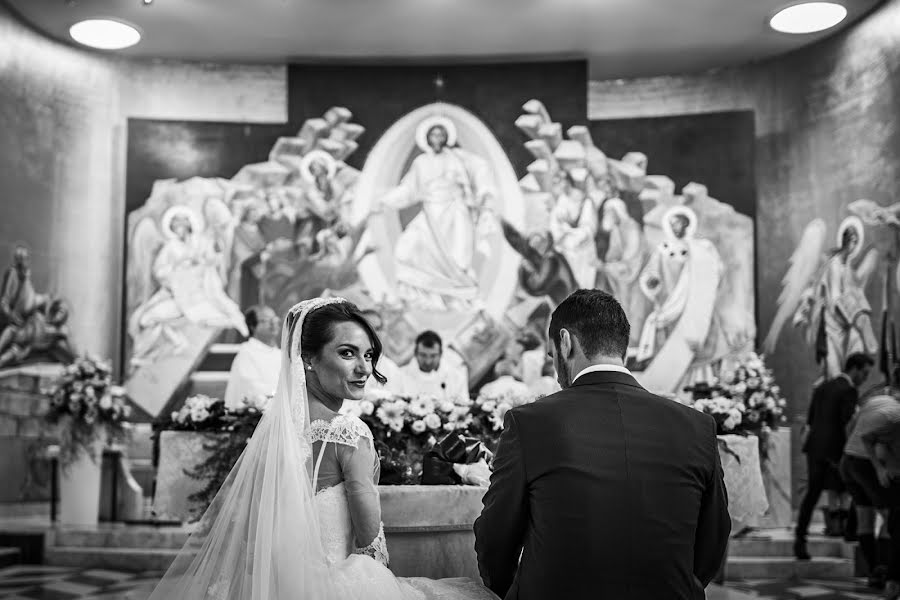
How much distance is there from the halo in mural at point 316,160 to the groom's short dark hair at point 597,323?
9662mm

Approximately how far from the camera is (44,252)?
36.7 feet

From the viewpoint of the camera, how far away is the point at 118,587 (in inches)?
284

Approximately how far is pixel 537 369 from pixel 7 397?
5633mm

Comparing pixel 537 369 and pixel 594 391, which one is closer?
pixel 594 391

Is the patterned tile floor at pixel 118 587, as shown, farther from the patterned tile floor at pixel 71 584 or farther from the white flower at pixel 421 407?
the white flower at pixel 421 407

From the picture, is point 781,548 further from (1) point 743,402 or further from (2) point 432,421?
(2) point 432,421

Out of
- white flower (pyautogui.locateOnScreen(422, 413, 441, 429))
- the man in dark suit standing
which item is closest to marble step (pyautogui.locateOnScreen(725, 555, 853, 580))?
the man in dark suit standing

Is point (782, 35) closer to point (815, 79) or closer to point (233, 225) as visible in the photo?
point (815, 79)

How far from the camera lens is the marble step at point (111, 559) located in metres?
8.27

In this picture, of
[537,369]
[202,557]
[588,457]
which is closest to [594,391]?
[588,457]

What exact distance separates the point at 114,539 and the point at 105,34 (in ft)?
18.8

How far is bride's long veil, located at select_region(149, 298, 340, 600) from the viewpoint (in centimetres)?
271

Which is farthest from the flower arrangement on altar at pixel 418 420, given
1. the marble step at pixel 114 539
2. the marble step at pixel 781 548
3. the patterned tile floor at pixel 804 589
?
the marble step at pixel 114 539

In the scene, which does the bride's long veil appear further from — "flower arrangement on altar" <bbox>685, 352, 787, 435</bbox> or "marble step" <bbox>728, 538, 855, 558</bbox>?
"marble step" <bbox>728, 538, 855, 558</bbox>
